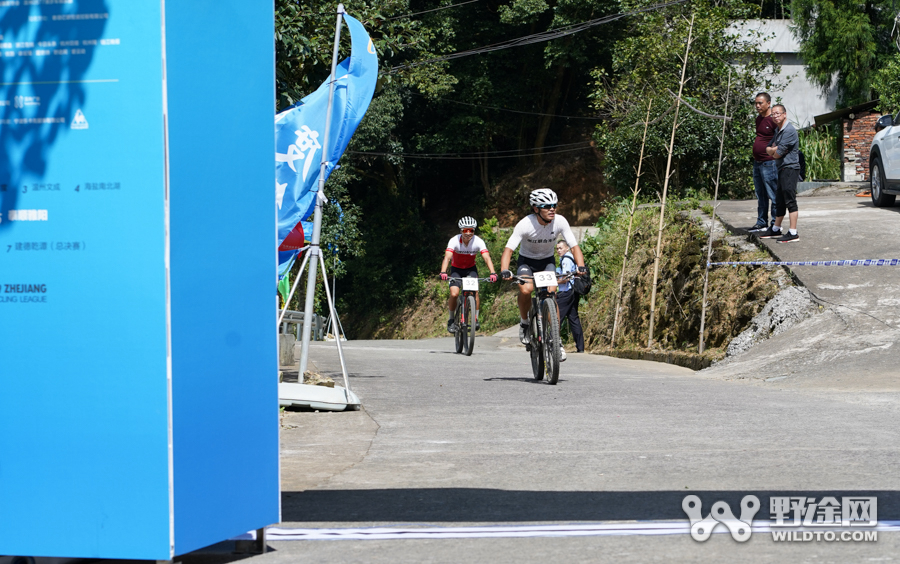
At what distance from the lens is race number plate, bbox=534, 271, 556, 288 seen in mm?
10820

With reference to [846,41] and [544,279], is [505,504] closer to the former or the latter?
[544,279]

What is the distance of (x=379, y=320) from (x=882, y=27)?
80.0 feet

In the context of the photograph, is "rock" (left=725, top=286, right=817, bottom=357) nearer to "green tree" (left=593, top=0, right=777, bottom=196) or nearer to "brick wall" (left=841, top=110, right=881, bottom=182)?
"green tree" (left=593, top=0, right=777, bottom=196)

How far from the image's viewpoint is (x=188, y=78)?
12.4ft

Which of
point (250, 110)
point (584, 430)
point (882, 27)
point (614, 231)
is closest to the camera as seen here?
point (250, 110)

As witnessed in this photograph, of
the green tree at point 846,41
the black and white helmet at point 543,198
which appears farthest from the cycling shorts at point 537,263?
the green tree at point 846,41

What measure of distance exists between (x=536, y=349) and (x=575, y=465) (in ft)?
17.1

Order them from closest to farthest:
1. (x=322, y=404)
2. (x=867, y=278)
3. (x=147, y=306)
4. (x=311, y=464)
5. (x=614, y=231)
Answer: (x=147, y=306) < (x=311, y=464) < (x=322, y=404) < (x=867, y=278) < (x=614, y=231)

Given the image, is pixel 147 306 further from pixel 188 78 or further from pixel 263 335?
pixel 188 78

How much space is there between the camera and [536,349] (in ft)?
36.7

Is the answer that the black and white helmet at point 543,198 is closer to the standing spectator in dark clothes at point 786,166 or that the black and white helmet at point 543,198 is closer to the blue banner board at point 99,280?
the standing spectator in dark clothes at point 786,166

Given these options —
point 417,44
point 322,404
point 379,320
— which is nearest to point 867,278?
point 417,44

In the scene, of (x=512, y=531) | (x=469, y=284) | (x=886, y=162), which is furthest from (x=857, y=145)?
(x=512, y=531)

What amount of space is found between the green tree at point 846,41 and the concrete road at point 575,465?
33950 millimetres
